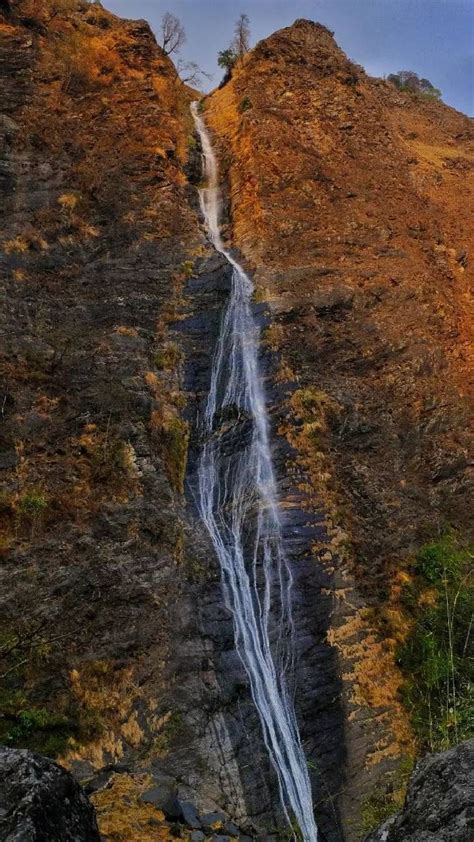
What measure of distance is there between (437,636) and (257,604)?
3.42 meters

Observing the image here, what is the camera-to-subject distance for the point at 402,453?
48.9 ft

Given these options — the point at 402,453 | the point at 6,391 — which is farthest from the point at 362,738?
the point at 6,391

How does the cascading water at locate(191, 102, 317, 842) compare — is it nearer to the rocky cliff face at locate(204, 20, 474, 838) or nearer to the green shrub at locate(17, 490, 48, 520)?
the rocky cliff face at locate(204, 20, 474, 838)

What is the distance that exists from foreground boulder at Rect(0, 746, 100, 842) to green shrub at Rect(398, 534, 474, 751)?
234 inches

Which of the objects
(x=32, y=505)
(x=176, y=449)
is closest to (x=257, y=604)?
(x=176, y=449)

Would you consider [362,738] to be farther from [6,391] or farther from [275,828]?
[6,391]

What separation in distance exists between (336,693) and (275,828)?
2.38m

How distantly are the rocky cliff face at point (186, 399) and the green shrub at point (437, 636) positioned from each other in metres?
0.38

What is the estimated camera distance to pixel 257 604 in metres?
11.2

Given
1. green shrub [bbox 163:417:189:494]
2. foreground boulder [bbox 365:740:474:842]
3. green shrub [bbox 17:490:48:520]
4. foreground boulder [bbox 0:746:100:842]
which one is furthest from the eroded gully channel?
foreground boulder [bbox 365:740:474:842]

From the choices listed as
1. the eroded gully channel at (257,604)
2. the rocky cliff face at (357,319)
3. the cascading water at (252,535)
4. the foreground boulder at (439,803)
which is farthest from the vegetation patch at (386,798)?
the foreground boulder at (439,803)

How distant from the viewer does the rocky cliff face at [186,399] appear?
941cm

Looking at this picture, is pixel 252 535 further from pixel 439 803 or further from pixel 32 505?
pixel 439 803

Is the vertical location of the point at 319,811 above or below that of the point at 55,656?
below
